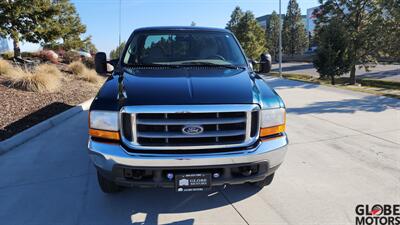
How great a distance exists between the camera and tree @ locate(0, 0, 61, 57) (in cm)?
1656

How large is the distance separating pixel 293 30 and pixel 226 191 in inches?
2674

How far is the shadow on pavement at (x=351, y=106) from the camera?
8.39m

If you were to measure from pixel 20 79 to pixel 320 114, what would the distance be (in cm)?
784

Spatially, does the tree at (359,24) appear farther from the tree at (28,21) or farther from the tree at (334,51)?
the tree at (28,21)

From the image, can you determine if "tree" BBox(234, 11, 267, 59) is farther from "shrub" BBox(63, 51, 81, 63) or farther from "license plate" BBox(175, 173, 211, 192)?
"license plate" BBox(175, 173, 211, 192)

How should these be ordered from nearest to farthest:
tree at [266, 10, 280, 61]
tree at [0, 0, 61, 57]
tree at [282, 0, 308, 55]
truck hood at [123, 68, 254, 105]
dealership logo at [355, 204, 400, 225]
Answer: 1. truck hood at [123, 68, 254, 105]
2. dealership logo at [355, 204, 400, 225]
3. tree at [0, 0, 61, 57]
4. tree at [266, 10, 280, 61]
5. tree at [282, 0, 308, 55]

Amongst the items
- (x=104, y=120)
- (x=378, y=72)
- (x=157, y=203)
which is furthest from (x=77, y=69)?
(x=378, y=72)

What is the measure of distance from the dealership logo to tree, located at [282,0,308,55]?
67426 millimetres

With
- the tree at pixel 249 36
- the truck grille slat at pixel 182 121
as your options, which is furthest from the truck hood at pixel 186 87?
the tree at pixel 249 36

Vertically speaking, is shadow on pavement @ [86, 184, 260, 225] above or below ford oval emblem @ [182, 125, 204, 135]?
below

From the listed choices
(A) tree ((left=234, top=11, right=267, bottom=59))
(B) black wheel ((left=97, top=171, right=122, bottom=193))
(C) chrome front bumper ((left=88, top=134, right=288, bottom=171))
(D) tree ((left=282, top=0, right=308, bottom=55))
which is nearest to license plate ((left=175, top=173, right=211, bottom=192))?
(C) chrome front bumper ((left=88, top=134, right=288, bottom=171))

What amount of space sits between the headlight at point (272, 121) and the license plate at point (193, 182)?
0.65m

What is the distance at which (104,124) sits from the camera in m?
3.10

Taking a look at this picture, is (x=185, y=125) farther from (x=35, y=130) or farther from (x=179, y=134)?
(x=35, y=130)
